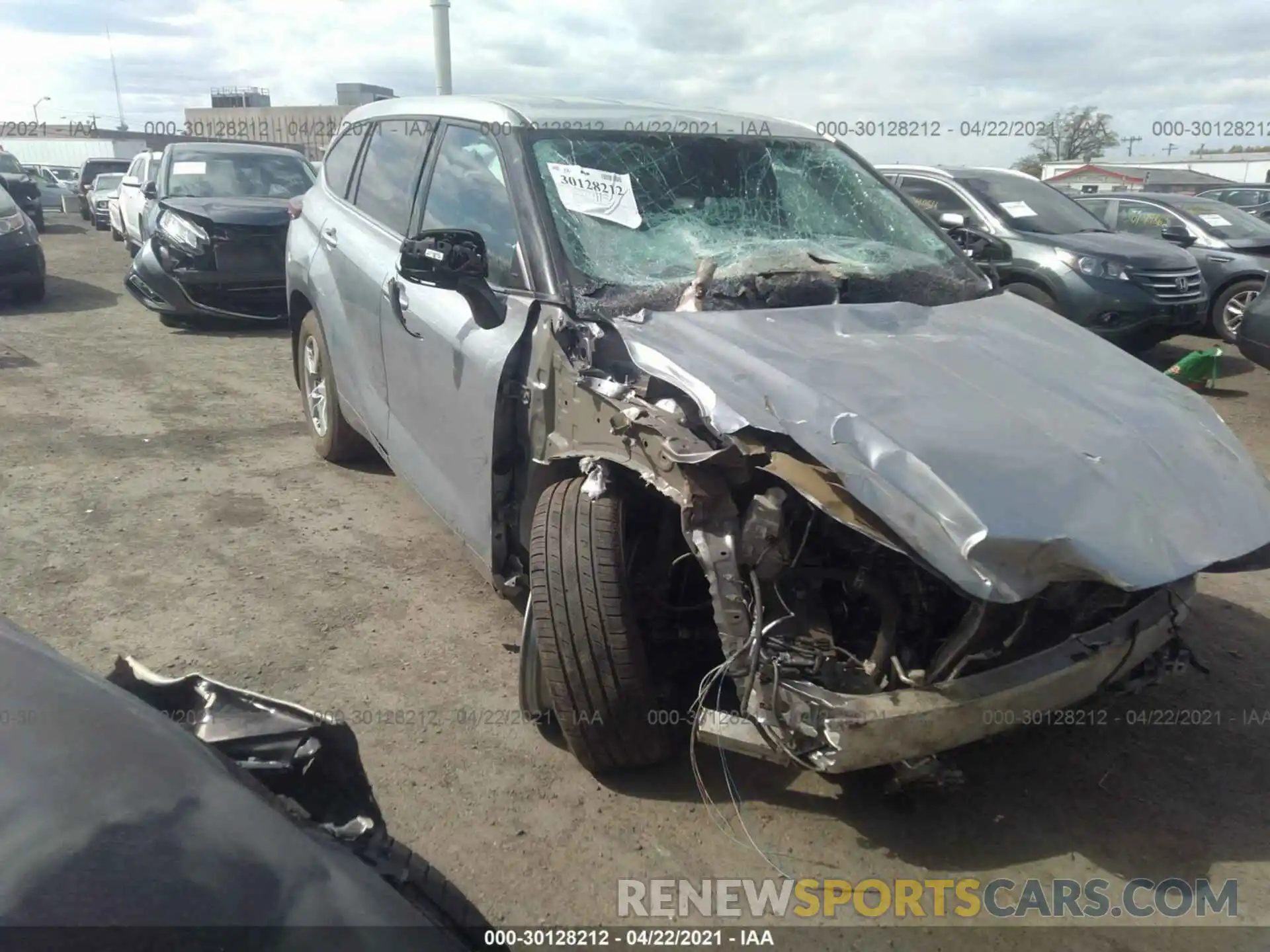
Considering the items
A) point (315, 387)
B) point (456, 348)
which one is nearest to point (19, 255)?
point (315, 387)

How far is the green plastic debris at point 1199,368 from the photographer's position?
7203mm

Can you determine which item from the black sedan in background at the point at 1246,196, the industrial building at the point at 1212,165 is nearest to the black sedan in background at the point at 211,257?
the black sedan in background at the point at 1246,196

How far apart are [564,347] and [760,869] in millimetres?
1534

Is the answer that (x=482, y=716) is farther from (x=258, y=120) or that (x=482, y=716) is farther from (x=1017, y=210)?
(x=258, y=120)

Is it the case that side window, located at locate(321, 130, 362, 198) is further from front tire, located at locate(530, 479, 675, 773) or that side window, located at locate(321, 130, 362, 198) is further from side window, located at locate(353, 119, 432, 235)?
front tire, located at locate(530, 479, 675, 773)

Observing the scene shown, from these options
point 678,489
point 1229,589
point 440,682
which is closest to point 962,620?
point 678,489

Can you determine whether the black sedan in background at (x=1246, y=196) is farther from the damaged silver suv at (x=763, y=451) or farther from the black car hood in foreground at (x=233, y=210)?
the damaged silver suv at (x=763, y=451)

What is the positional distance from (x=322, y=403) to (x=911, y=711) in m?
3.89

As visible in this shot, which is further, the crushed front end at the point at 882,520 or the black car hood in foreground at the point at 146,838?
the crushed front end at the point at 882,520

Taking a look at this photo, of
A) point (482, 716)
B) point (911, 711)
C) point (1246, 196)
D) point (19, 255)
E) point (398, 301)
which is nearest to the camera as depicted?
point (911, 711)

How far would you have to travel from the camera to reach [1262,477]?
2713mm

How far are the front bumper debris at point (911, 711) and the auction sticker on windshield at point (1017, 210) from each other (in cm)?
689

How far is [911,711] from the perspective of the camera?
2.19 meters
